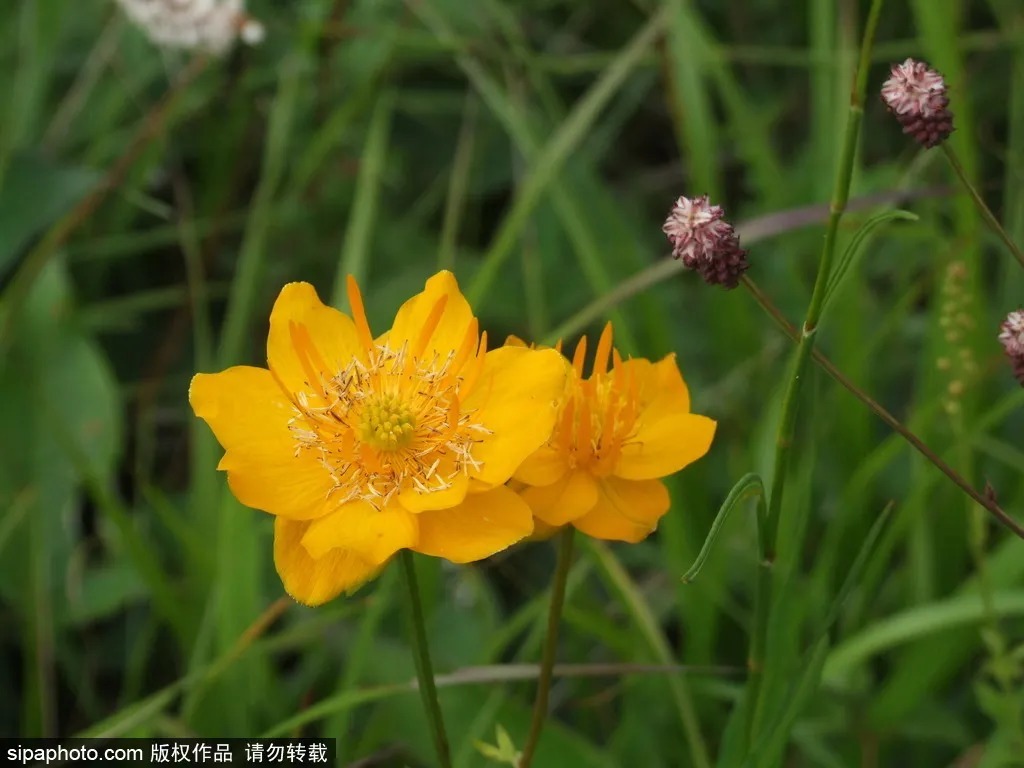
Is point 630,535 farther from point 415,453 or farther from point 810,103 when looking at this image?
point 810,103

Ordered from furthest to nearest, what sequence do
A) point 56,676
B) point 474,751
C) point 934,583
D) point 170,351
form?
1. point 170,351
2. point 56,676
3. point 934,583
4. point 474,751

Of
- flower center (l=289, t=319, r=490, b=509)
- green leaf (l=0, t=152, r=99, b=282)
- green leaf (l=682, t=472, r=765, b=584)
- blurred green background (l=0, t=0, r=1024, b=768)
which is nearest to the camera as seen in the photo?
green leaf (l=682, t=472, r=765, b=584)

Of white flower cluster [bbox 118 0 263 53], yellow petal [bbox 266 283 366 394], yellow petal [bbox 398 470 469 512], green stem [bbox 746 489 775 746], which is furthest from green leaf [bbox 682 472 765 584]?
white flower cluster [bbox 118 0 263 53]

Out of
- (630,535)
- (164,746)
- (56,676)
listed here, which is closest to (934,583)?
(630,535)

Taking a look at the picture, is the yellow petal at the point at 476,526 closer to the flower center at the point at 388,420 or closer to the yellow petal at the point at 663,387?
the flower center at the point at 388,420

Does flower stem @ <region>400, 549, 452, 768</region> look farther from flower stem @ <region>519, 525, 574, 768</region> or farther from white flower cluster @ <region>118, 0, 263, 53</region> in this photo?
white flower cluster @ <region>118, 0, 263, 53</region>

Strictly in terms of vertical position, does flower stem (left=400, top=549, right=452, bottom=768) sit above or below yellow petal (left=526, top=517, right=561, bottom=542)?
below
